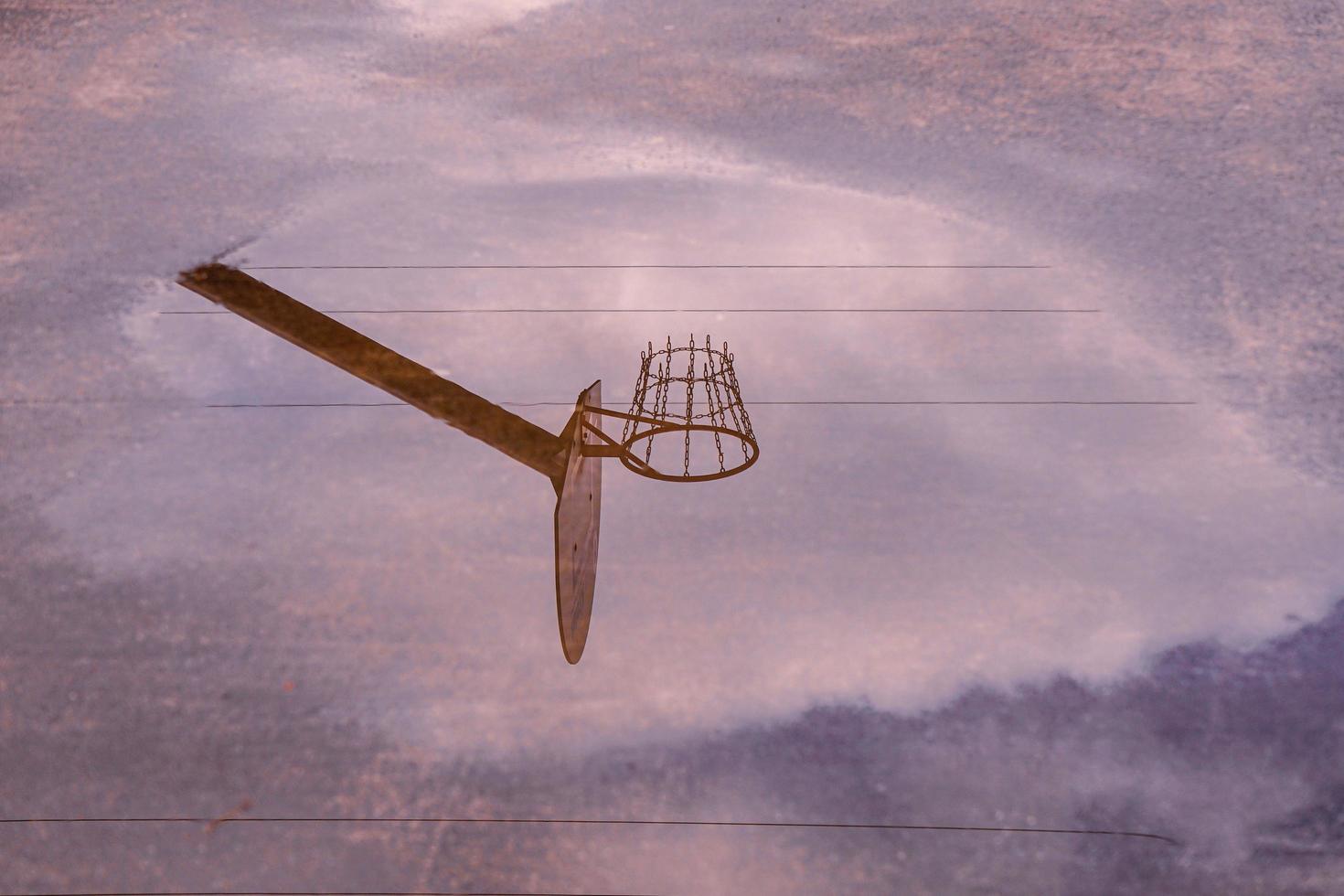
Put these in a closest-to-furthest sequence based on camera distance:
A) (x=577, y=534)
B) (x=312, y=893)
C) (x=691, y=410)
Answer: (x=312, y=893), (x=577, y=534), (x=691, y=410)

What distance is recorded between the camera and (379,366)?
199 inches

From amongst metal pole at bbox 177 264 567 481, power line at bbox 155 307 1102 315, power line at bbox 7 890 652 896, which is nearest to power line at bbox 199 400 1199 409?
metal pole at bbox 177 264 567 481

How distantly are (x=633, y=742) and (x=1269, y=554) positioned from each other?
2.38m

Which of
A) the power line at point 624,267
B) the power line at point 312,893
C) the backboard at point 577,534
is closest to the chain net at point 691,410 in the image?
the backboard at point 577,534

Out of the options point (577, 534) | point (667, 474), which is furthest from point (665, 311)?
point (577, 534)

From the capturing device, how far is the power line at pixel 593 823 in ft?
10.5

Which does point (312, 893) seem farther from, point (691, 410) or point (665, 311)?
point (665, 311)

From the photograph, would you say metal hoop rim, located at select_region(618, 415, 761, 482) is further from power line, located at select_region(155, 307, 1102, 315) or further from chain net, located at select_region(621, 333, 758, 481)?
power line, located at select_region(155, 307, 1102, 315)

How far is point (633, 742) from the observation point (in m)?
3.47

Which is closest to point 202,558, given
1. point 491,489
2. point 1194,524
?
point 491,489

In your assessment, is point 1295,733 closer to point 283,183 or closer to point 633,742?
point 633,742

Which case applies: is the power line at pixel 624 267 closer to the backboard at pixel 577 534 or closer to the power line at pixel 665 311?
the power line at pixel 665 311

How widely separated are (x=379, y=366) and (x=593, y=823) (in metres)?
2.51

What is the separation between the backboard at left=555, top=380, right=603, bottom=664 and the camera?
3.75 m
